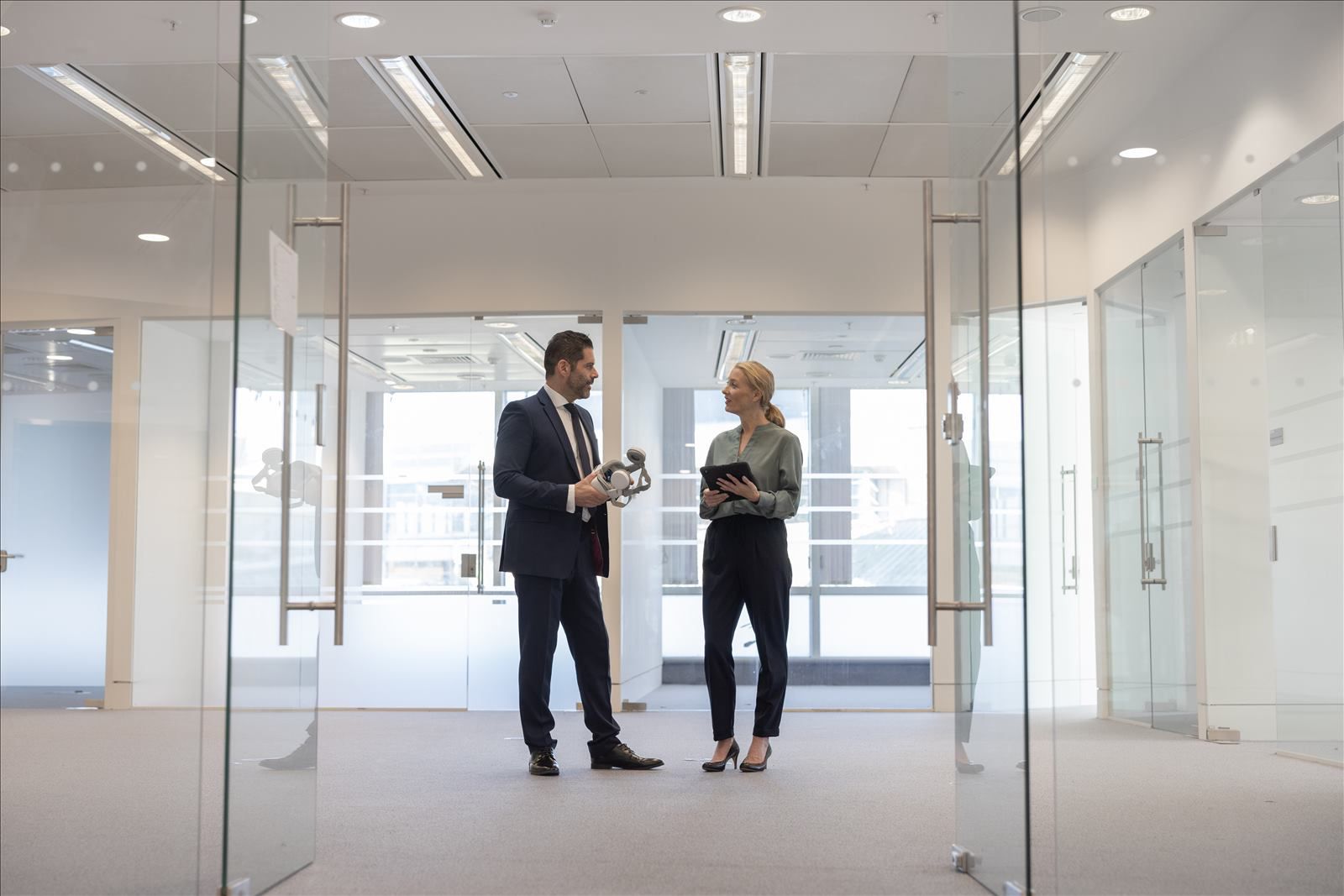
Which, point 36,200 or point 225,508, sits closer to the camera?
point 36,200

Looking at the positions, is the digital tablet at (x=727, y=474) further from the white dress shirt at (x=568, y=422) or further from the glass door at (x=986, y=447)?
the glass door at (x=986, y=447)

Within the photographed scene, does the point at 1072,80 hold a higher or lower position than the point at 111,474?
higher

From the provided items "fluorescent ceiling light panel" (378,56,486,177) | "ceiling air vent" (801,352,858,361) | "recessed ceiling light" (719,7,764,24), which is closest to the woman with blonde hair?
"recessed ceiling light" (719,7,764,24)

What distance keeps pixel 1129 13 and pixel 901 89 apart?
4.37 feet

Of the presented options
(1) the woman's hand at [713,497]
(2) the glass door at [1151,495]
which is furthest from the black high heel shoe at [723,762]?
(2) the glass door at [1151,495]

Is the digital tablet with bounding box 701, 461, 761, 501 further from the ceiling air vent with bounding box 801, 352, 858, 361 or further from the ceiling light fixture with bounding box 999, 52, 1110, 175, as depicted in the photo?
the ceiling air vent with bounding box 801, 352, 858, 361

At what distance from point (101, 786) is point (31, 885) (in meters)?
0.22

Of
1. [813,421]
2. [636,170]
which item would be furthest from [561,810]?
[636,170]

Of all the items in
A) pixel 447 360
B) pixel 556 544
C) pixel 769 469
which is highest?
pixel 447 360

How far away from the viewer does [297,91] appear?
9.57 ft

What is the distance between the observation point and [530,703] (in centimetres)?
447

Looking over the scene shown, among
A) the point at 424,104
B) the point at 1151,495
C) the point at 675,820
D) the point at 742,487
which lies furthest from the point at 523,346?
the point at 675,820

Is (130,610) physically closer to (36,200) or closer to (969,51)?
(36,200)

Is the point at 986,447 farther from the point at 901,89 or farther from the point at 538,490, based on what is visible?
the point at 901,89
